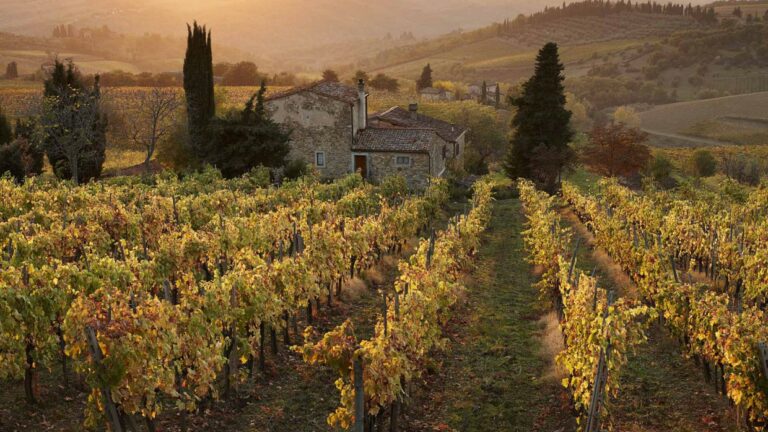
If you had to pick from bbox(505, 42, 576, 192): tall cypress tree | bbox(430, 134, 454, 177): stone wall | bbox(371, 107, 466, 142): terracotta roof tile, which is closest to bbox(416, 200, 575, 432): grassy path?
bbox(430, 134, 454, 177): stone wall

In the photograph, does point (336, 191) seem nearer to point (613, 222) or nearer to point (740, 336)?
point (613, 222)

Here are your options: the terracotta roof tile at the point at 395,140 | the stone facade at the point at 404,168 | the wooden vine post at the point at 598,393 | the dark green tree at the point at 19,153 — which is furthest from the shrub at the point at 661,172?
the wooden vine post at the point at 598,393

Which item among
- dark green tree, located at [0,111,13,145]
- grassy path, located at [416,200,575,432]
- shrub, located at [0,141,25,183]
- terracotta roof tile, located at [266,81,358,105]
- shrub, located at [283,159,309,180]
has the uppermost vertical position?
terracotta roof tile, located at [266,81,358,105]

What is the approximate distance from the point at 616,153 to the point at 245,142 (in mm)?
23049

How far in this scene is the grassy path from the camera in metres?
9.43

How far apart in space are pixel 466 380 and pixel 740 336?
431 centimetres

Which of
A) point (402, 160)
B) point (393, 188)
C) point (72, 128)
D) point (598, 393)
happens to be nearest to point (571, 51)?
point (402, 160)

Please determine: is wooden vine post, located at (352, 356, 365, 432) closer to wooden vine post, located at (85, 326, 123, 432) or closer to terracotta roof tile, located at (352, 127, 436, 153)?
wooden vine post, located at (85, 326, 123, 432)

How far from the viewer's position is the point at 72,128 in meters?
33.8

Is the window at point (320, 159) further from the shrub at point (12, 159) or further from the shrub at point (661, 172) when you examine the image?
the shrub at point (661, 172)

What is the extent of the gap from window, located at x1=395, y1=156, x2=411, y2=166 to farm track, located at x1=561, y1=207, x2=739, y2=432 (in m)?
25.1

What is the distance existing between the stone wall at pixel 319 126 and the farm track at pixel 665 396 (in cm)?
2731

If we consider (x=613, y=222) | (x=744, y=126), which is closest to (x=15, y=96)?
(x=613, y=222)

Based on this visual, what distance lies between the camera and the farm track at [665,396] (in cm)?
901
